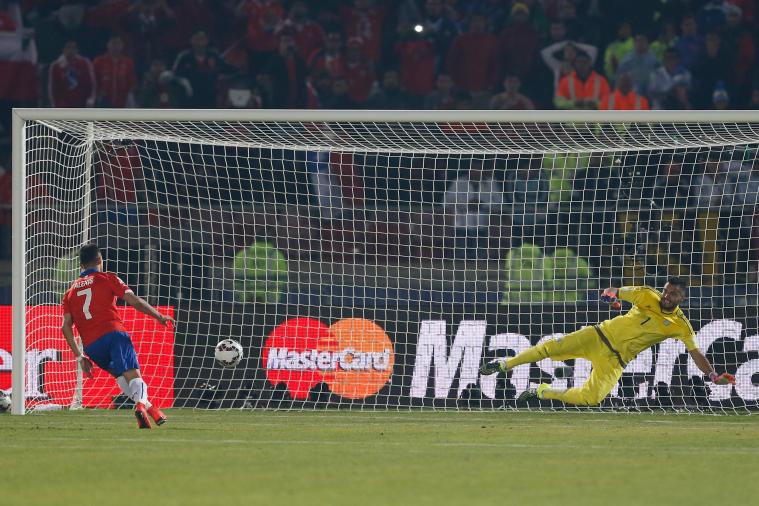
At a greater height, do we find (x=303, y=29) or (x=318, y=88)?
(x=303, y=29)

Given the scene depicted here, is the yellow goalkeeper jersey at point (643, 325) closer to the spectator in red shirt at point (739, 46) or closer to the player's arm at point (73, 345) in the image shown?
the player's arm at point (73, 345)

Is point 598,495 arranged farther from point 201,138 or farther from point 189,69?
point 189,69

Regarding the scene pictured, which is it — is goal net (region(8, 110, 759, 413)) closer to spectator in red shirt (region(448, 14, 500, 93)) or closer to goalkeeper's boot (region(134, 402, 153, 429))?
goalkeeper's boot (region(134, 402, 153, 429))

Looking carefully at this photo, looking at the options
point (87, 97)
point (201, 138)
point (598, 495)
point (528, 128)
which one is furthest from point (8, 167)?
point (598, 495)

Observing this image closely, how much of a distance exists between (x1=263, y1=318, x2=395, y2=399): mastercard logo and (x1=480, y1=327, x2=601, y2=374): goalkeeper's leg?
1719 millimetres

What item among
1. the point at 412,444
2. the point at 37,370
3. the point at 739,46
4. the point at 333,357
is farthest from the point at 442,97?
the point at 412,444

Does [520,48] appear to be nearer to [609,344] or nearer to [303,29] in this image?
[303,29]

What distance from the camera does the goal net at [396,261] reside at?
13.1 meters

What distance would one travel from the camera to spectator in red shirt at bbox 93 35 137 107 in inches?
760

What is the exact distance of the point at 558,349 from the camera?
11859 mm

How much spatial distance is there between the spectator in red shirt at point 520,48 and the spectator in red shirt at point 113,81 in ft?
18.6

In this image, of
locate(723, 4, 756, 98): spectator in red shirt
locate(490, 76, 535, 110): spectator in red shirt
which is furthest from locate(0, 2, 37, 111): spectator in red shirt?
locate(723, 4, 756, 98): spectator in red shirt

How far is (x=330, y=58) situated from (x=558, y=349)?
9.00 metres

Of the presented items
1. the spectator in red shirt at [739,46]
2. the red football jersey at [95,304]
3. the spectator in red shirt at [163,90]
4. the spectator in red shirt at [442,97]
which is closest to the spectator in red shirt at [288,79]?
the spectator in red shirt at [163,90]
